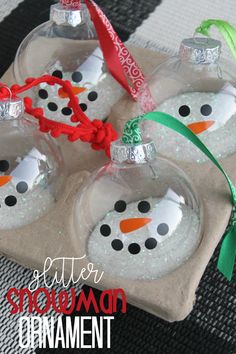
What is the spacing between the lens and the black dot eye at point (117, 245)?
0.67m

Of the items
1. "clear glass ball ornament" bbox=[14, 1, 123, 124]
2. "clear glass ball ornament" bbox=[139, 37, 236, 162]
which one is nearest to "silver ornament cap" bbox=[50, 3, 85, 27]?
"clear glass ball ornament" bbox=[14, 1, 123, 124]

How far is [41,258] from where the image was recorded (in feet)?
2.26

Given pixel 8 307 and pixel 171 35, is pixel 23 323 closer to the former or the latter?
pixel 8 307

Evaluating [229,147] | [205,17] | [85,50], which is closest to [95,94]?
[85,50]

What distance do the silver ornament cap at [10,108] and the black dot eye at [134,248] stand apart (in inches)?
6.7

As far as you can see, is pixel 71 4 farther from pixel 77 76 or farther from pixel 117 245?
pixel 117 245

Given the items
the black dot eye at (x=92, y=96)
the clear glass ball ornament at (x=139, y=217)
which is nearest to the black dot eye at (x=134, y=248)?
the clear glass ball ornament at (x=139, y=217)

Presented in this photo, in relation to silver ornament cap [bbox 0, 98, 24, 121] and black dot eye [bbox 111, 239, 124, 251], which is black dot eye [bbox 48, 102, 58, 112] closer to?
silver ornament cap [bbox 0, 98, 24, 121]

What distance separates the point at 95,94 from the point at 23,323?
26cm

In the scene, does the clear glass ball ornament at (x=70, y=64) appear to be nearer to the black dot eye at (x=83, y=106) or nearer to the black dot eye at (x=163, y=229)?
the black dot eye at (x=83, y=106)

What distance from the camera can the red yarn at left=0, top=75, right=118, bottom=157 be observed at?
726 millimetres

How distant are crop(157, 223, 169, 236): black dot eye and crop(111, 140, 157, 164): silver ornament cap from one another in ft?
0.19

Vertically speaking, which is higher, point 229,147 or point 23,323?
point 229,147

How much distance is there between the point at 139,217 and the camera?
2.18 ft
